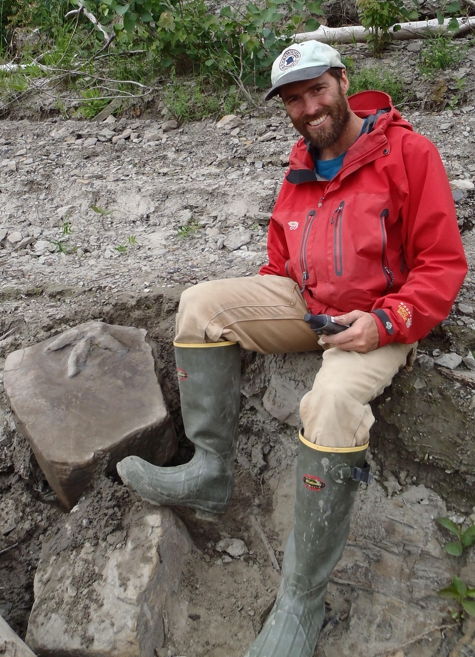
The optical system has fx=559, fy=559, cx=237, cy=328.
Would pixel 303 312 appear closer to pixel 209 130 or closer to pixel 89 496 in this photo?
pixel 89 496

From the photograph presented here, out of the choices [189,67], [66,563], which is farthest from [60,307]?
[189,67]

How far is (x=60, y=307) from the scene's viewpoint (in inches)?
128

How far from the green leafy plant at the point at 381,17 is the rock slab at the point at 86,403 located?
3.48 meters

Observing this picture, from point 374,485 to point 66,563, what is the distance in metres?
1.34

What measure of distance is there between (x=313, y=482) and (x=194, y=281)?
1705 mm

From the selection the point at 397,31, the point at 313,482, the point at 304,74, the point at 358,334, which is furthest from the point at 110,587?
the point at 397,31

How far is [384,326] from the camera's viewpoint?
1.96m

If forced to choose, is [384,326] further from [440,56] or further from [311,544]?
[440,56]

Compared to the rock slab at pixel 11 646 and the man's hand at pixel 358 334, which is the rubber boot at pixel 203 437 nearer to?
the man's hand at pixel 358 334

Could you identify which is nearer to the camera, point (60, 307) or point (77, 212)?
point (60, 307)

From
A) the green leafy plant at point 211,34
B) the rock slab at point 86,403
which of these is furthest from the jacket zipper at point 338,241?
the green leafy plant at point 211,34

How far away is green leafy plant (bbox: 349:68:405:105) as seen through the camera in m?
4.37

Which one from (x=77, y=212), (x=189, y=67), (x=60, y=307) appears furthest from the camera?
(x=189, y=67)

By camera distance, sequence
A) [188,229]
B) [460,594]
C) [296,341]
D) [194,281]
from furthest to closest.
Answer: [188,229] < [194,281] < [296,341] < [460,594]
